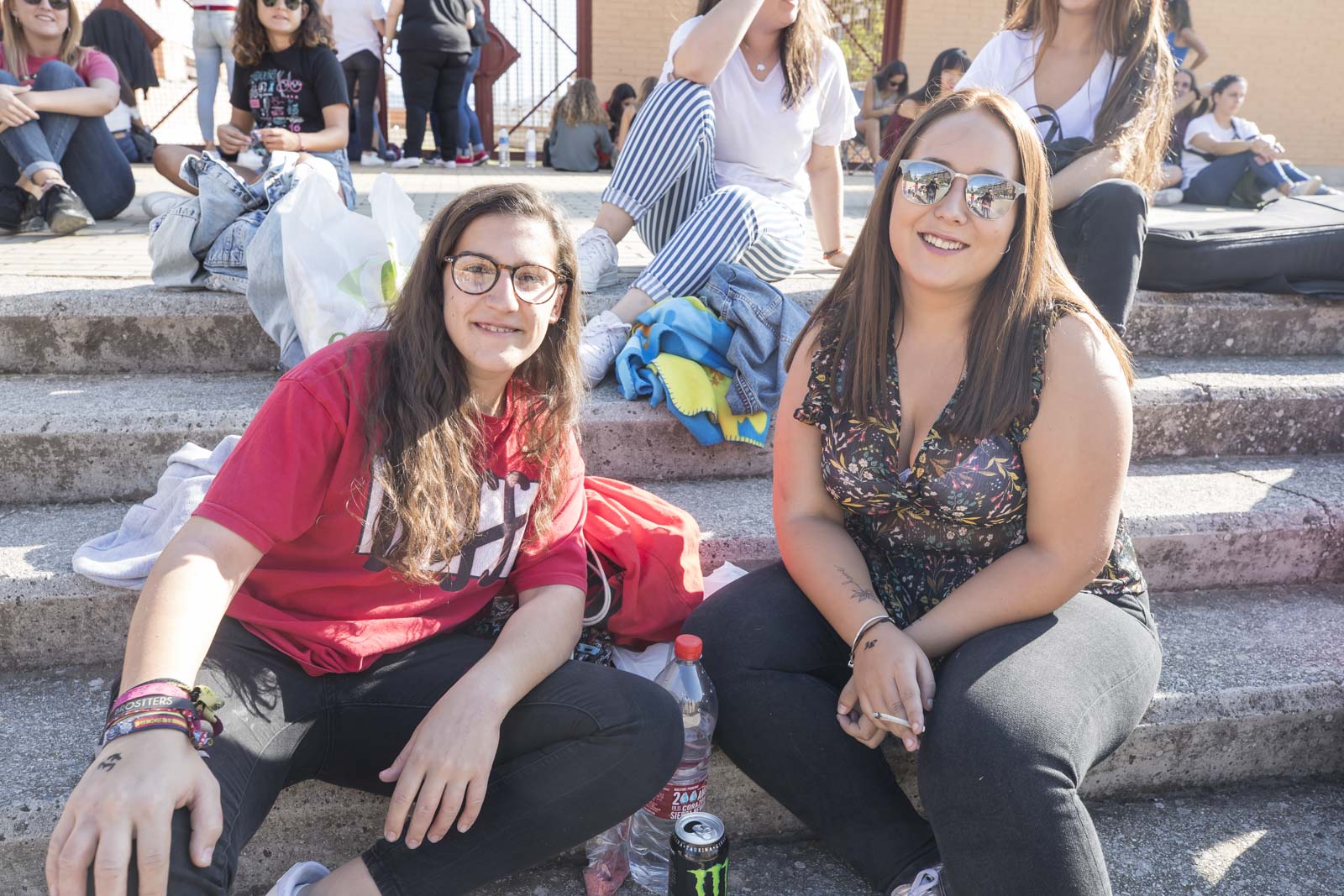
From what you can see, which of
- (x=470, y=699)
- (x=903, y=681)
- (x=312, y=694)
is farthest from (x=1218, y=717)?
(x=312, y=694)

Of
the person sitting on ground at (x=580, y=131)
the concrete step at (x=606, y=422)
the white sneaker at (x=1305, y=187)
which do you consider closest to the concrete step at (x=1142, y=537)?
the concrete step at (x=606, y=422)

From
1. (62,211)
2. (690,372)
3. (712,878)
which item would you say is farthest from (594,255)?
(62,211)

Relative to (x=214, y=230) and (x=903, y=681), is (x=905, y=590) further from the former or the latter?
(x=214, y=230)

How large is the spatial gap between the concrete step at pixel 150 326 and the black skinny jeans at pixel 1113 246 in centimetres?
62

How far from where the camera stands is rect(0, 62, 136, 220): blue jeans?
13.7 feet

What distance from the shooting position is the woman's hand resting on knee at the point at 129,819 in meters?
1.23

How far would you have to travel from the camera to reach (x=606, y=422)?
2.74m

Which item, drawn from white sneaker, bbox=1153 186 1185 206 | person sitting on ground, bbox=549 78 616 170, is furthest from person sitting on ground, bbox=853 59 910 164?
white sneaker, bbox=1153 186 1185 206

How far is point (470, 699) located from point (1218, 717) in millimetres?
1665

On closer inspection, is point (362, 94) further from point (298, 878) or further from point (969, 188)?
point (298, 878)

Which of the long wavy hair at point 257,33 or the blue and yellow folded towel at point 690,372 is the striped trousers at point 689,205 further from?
the long wavy hair at point 257,33

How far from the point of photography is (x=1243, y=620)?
2.53 metres

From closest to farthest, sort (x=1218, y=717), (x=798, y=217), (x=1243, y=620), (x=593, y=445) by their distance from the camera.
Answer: (x=1218, y=717), (x=1243, y=620), (x=593, y=445), (x=798, y=217)

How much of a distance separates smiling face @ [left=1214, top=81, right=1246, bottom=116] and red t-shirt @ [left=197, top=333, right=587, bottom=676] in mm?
7699
